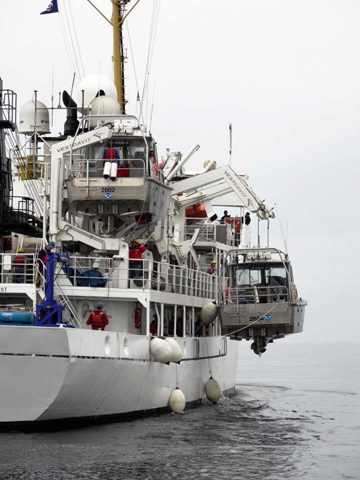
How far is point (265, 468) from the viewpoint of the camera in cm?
2416

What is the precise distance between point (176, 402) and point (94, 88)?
14.9m

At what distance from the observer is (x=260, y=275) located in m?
36.4

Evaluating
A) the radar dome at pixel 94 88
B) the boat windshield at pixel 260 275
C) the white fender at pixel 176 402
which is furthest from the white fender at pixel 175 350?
the radar dome at pixel 94 88

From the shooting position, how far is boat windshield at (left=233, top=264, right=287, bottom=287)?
36.2 meters

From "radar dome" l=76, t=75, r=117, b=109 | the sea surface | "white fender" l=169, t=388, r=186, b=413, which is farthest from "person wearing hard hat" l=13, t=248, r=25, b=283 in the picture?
"radar dome" l=76, t=75, r=117, b=109

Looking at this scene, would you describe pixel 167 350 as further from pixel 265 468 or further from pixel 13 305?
pixel 265 468

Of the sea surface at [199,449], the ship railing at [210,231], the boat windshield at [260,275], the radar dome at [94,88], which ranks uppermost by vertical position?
the radar dome at [94,88]

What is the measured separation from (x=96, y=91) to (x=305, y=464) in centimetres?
2182

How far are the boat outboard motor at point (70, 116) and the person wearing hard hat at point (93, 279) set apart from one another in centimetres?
933

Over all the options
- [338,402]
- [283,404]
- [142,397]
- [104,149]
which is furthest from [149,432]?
[338,402]

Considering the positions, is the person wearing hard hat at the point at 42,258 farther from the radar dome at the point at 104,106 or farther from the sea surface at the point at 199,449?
the radar dome at the point at 104,106

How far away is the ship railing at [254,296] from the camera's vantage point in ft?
116

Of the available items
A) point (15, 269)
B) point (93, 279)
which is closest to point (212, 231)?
point (93, 279)

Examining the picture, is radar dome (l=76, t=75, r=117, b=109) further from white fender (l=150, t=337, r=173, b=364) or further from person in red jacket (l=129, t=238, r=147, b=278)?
white fender (l=150, t=337, r=173, b=364)
